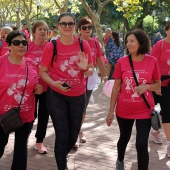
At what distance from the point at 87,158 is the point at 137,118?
138 centimetres

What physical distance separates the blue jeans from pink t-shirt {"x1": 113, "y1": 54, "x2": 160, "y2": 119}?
0.56 m

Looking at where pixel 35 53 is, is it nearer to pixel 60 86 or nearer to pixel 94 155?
pixel 60 86

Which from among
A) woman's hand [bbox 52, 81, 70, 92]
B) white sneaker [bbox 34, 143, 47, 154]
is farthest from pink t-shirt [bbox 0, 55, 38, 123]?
white sneaker [bbox 34, 143, 47, 154]

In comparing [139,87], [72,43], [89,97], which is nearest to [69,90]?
[72,43]

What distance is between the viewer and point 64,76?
3.90 meters

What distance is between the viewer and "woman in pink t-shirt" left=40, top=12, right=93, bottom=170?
3.87 m

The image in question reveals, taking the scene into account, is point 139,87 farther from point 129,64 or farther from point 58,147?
point 58,147

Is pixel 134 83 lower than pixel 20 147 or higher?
higher

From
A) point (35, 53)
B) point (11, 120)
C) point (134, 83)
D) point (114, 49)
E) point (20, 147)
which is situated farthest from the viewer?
point (114, 49)

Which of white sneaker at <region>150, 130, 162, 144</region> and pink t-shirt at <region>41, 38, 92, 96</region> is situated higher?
pink t-shirt at <region>41, 38, 92, 96</region>

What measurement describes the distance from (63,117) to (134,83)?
912 millimetres

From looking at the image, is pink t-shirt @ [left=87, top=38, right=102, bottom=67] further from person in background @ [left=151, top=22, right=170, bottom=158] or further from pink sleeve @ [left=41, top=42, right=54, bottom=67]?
pink sleeve @ [left=41, top=42, right=54, bottom=67]

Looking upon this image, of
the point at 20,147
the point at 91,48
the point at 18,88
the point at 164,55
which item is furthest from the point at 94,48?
the point at 20,147

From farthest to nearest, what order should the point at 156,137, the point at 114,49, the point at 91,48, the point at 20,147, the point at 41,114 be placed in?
1. the point at 114,49
2. the point at 156,137
3. the point at 91,48
4. the point at 41,114
5. the point at 20,147
